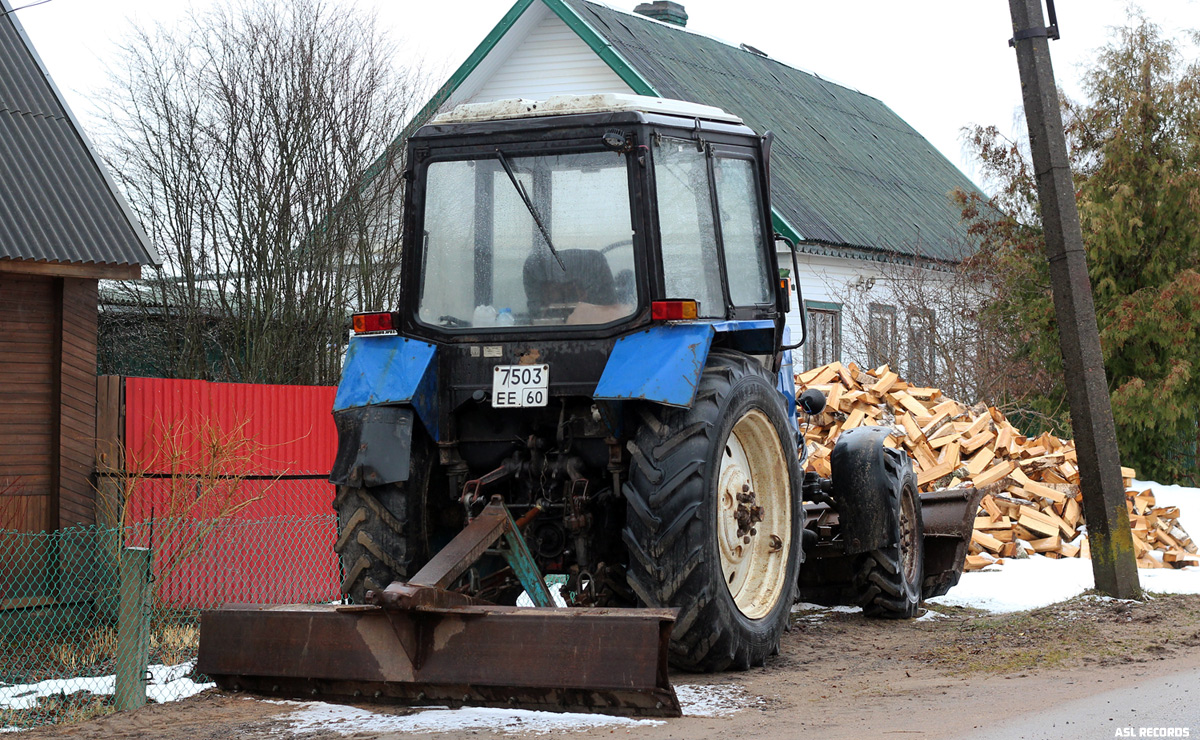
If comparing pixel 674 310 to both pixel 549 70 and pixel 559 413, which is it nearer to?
pixel 559 413

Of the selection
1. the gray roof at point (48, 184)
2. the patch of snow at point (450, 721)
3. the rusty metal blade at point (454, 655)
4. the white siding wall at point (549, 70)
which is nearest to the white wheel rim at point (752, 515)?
the patch of snow at point (450, 721)

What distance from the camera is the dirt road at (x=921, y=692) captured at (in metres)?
5.63

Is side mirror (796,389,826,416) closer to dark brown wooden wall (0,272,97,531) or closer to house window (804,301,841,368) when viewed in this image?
dark brown wooden wall (0,272,97,531)

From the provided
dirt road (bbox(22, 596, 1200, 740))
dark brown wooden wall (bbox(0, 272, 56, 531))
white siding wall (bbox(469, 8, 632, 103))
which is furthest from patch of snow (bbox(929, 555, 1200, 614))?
white siding wall (bbox(469, 8, 632, 103))

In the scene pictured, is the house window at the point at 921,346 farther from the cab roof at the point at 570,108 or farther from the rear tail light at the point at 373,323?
the rear tail light at the point at 373,323

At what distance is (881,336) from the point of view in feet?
71.2

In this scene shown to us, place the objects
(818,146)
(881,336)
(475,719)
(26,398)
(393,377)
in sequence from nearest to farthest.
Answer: (475,719) → (393,377) → (26,398) → (881,336) → (818,146)

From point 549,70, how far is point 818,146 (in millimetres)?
5778

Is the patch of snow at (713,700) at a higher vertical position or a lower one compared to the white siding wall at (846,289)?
lower

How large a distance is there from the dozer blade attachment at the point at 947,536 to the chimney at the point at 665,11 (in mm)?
19353

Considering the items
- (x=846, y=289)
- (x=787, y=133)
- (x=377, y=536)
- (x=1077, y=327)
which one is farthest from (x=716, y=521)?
(x=787, y=133)

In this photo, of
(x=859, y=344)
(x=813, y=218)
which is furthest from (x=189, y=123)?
(x=859, y=344)

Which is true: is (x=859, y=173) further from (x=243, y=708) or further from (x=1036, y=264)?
(x=243, y=708)

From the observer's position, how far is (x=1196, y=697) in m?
6.15
